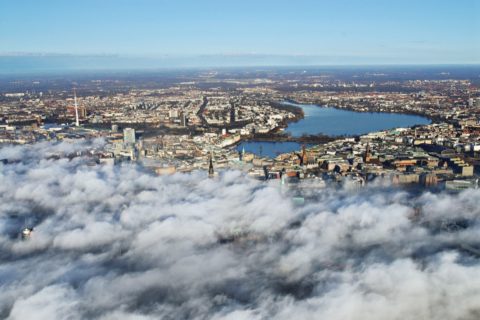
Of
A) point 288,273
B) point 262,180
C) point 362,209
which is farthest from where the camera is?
point 262,180

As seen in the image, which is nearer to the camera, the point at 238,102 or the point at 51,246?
the point at 51,246

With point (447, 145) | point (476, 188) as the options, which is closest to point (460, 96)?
point (447, 145)

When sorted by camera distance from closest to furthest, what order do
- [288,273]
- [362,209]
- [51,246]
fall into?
[288,273] → [51,246] → [362,209]

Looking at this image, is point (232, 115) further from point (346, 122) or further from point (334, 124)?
point (346, 122)

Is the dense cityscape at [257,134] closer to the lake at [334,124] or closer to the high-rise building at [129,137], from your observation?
the high-rise building at [129,137]

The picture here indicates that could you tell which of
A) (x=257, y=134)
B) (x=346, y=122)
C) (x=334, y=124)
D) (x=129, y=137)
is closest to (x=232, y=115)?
(x=334, y=124)

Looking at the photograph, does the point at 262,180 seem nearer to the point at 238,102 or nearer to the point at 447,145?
the point at 447,145

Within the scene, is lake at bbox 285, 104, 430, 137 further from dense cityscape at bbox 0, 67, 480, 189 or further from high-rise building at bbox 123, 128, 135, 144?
high-rise building at bbox 123, 128, 135, 144

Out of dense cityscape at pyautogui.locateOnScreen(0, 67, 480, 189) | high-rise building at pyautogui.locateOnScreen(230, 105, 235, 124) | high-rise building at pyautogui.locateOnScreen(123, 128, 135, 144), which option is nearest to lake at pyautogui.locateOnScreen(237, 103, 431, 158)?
dense cityscape at pyautogui.locateOnScreen(0, 67, 480, 189)
